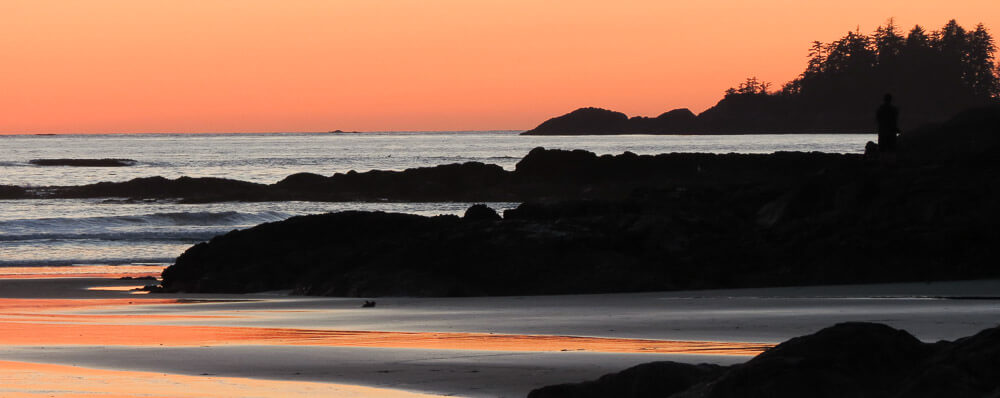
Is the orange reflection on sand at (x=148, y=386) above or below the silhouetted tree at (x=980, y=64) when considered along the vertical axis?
below

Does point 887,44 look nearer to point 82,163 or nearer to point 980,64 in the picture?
point 980,64

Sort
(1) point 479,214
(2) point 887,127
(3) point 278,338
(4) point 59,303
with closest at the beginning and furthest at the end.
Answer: (3) point 278,338 → (4) point 59,303 → (1) point 479,214 → (2) point 887,127

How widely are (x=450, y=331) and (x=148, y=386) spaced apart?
3817 millimetres

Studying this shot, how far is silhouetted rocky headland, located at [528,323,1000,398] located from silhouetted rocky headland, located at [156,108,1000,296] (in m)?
9.37

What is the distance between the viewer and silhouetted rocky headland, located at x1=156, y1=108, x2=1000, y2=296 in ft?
48.4

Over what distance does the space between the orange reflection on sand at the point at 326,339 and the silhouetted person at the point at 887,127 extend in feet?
36.2

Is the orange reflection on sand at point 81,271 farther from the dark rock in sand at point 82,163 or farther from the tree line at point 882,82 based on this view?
the tree line at point 882,82

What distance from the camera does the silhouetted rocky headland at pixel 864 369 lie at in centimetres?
502

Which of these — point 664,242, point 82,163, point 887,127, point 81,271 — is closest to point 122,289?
point 81,271

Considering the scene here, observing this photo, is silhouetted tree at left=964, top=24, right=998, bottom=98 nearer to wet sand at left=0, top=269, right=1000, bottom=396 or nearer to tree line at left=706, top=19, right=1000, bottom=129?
tree line at left=706, top=19, right=1000, bottom=129

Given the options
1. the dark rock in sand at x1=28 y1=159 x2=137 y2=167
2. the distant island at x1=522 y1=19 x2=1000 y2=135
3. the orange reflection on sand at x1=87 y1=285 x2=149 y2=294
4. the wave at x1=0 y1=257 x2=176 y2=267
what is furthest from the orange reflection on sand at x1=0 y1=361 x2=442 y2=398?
the distant island at x1=522 y1=19 x2=1000 y2=135

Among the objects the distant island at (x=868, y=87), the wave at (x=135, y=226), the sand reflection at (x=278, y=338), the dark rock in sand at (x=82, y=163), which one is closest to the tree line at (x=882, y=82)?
the distant island at (x=868, y=87)

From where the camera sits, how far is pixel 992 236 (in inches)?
568

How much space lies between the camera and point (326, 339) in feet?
34.6
